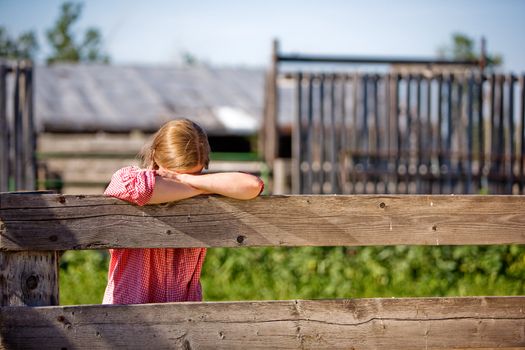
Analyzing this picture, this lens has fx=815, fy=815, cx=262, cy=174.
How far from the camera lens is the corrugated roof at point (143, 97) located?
21188mm

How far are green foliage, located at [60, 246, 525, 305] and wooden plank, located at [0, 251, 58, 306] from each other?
13.4 ft

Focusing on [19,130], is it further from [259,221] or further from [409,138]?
[259,221]

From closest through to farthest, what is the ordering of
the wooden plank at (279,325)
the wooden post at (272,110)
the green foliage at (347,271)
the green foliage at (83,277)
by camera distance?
the wooden plank at (279,325) → the green foliage at (83,277) → the green foliage at (347,271) → the wooden post at (272,110)

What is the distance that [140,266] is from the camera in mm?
3352

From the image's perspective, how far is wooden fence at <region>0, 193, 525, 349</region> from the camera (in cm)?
311

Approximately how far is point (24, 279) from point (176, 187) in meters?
0.68

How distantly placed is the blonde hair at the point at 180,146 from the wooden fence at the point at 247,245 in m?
0.26

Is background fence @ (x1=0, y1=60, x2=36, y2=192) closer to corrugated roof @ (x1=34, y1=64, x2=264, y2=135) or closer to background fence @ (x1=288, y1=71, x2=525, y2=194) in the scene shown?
background fence @ (x1=288, y1=71, x2=525, y2=194)

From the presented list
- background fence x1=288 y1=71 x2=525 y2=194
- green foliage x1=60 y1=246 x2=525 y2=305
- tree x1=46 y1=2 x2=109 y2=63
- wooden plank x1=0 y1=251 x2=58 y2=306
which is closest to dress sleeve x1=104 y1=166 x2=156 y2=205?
wooden plank x1=0 y1=251 x2=58 y2=306

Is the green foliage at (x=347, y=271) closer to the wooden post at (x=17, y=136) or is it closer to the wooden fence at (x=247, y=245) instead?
the wooden post at (x=17, y=136)

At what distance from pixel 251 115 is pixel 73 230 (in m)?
19.5

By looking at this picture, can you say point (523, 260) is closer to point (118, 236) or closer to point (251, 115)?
point (118, 236)

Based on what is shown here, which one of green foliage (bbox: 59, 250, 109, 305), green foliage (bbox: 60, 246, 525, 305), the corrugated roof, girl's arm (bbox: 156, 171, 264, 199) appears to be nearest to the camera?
girl's arm (bbox: 156, 171, 264, 199)

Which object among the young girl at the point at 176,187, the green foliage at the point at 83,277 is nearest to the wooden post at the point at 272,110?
the green foliage at the point at 83,277
